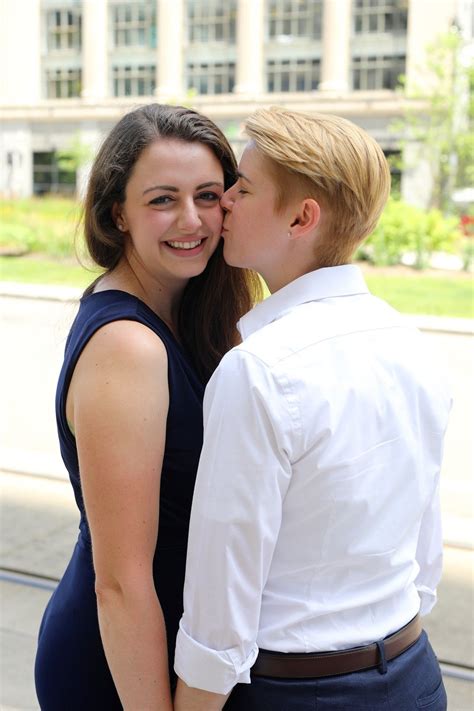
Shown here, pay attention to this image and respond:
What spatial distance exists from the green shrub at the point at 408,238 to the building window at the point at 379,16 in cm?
2713

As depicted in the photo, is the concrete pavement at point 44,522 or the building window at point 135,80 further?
the building window at point 135,80

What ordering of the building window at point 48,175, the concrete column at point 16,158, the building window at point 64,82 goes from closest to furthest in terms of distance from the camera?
the building window at point 48,175, the concrete column at point 16,158, the building window at point 64,82

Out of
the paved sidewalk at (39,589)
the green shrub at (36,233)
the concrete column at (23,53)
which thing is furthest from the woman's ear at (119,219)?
the concrete column at (23,53)

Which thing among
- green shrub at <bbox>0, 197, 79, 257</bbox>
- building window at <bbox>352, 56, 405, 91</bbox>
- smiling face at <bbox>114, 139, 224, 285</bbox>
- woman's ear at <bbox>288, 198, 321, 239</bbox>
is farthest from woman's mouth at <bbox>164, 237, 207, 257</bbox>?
building window at <bbox>352, 56, 405, 91</bbox>

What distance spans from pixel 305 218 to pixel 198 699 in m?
0.83

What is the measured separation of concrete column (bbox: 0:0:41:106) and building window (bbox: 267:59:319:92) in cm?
1457

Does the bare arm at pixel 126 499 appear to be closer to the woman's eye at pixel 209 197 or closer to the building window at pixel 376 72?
the woman's eye at pixel 209 197

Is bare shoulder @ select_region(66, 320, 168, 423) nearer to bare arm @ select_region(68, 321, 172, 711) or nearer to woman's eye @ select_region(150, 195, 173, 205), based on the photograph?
bare arm @ select_region(68, 321, 172, 711)

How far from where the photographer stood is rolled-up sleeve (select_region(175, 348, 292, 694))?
142 cm

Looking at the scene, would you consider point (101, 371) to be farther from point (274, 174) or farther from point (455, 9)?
point (455, 9)

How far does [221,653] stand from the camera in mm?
1491

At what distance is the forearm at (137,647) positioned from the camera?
64.0 inches

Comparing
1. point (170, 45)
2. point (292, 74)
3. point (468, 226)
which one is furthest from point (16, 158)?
point (468, 226)

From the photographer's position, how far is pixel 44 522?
545 centimetres
